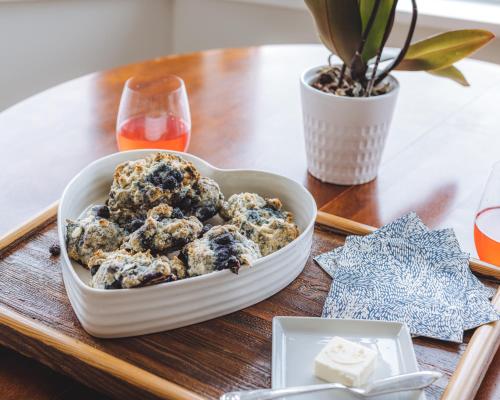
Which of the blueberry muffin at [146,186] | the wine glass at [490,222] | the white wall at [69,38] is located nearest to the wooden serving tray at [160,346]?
the blueberry muffin at [146,186]

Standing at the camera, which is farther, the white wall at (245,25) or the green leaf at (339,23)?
the white wall at (245,25)

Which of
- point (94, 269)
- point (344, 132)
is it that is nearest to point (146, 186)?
point (94, 269)

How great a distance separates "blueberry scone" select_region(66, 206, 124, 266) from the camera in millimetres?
836

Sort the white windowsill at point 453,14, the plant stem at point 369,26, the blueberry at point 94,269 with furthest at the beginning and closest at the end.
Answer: the white windowsill at point 453,14
the plant stem at point 369,26
the blueberry at point 94,269

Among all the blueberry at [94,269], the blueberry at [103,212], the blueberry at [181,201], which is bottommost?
the blueberry at [103,212]

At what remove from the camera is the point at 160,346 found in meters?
0.76

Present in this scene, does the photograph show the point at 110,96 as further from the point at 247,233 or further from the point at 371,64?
the point at 247,233

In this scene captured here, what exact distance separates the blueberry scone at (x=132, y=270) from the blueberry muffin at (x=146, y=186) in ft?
0.30

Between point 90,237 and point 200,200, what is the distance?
0.16 metres

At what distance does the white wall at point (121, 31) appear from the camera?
8.13 feet

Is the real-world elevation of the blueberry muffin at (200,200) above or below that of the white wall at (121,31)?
above

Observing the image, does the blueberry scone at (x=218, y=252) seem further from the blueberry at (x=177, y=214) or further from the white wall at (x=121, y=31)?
the white wall at (x=121, y=31)

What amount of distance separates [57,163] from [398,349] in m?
0.74

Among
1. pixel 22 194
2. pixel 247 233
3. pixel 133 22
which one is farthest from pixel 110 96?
pixel 133 22
